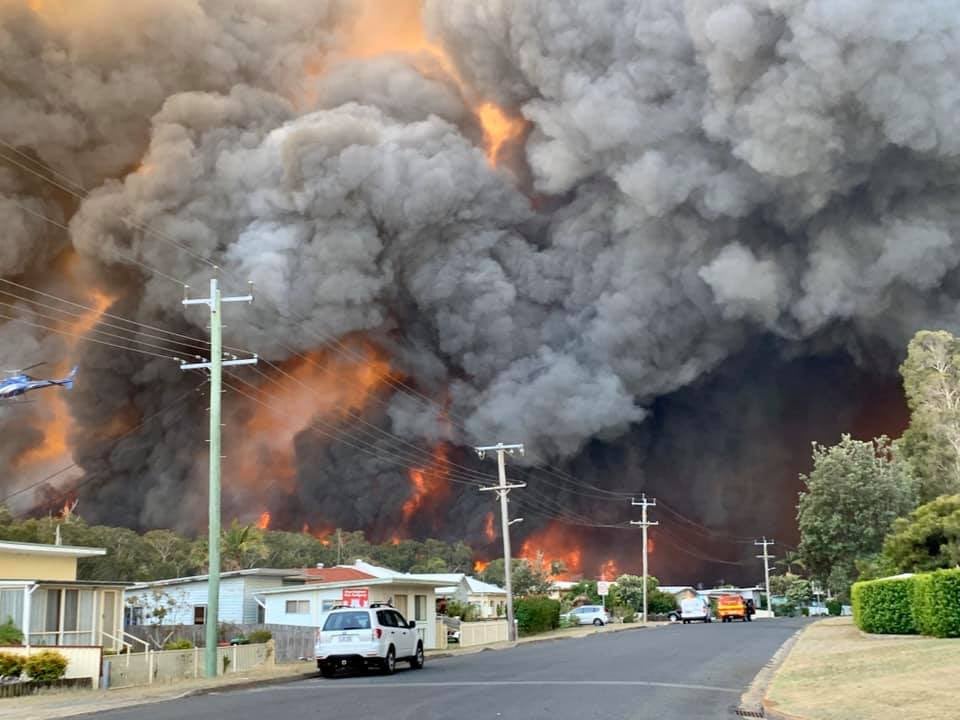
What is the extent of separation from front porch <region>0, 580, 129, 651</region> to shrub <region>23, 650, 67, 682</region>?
272 centimetres

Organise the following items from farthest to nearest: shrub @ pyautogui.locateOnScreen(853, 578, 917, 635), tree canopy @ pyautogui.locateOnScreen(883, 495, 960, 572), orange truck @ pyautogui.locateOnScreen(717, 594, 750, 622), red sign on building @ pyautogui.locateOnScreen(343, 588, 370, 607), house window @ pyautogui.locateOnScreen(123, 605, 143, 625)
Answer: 1. orange truck @ pyautogui.locateOnScreen(717, 594, 750, 622)
2. house window @ pyautogui.locateOnScreen(123, 605, 143, 625)
3. tree canopy @ pyautogui.locateOnScreen(883, 495, 960, 572)
4. red sign on building @ pyautogui.locateOnScreen(343, 588, 370, 607)
5. shrub @ pyautogui.locateOnScreen(853, 578, 917, 635)

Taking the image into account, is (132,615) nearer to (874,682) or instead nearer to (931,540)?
(931,540)

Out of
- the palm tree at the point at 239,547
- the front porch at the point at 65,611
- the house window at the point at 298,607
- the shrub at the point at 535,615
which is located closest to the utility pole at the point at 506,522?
the shrub at the point at 535,615

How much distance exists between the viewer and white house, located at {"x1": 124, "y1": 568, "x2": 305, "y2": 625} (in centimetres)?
3872

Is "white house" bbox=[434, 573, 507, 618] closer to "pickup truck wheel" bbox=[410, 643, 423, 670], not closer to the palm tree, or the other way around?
the palm tree

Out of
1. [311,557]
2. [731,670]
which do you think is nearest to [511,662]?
[731,670]

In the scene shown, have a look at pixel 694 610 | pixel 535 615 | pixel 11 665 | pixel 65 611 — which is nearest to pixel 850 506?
pixel 535 615

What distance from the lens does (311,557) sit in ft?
234

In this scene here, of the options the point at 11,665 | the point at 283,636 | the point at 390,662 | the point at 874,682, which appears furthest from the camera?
Result: the point at 283,636

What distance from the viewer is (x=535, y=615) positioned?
48438 mm

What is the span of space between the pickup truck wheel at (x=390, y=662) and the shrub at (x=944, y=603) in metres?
11.2

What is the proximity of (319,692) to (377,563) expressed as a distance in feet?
201

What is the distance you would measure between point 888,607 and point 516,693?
1317 centimetres

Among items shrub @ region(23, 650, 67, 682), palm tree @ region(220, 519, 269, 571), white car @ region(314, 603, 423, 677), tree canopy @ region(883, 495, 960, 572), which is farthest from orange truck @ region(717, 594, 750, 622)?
shrub @ region(23, 650, 67, 682)
